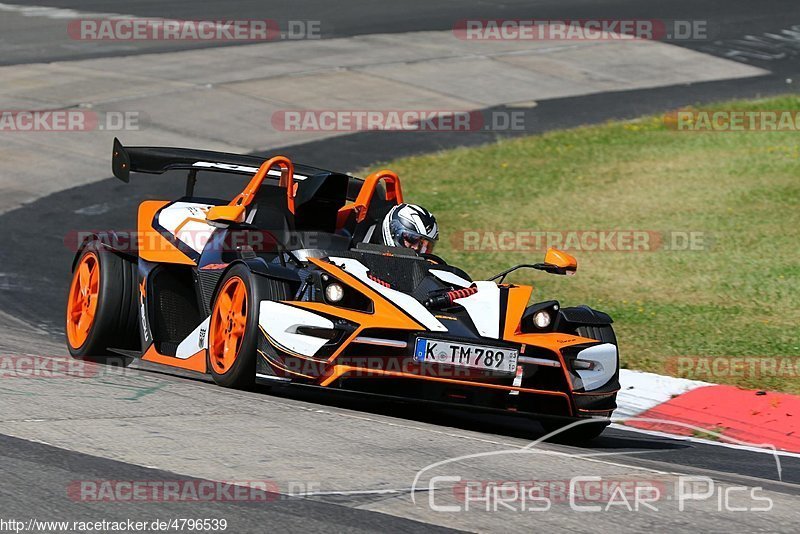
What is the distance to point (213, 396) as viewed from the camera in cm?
781

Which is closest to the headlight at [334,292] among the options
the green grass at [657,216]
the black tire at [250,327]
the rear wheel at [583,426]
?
the black tire at [250,327]

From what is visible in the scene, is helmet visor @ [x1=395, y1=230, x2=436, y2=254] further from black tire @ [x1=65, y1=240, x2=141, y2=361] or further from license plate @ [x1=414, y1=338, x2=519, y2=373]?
black tire @ [x1=65, y1=240, x2=141, y2=361]

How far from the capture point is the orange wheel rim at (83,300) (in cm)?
979

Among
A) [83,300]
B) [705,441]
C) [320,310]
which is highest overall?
[320,310]

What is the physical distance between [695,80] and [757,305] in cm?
1402

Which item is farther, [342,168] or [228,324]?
[342,168]

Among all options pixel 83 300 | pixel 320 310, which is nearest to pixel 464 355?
pixel 320 310

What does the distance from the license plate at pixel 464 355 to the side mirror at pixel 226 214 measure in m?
1.73

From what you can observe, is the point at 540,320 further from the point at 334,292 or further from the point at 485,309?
the point at 334,292

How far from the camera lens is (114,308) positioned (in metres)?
9.62

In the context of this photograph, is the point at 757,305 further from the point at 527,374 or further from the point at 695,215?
the point at 527,374

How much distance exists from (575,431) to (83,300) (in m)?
3.85

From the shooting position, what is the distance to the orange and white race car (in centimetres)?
770

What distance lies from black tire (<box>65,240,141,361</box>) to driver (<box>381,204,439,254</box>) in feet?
6.26
